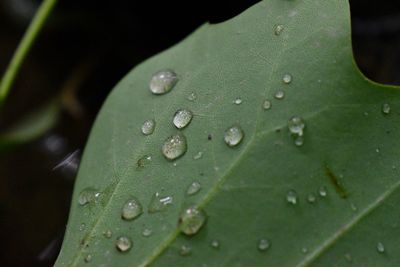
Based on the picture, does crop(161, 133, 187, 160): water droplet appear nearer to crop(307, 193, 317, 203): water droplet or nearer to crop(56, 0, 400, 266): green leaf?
crop(56, 0, 400, 266): green leaf

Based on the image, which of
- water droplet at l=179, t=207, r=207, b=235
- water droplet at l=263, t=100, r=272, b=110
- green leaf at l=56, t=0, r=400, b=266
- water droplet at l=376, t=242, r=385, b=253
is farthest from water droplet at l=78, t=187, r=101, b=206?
water droplet at l=376, t=242, r=385, b=253

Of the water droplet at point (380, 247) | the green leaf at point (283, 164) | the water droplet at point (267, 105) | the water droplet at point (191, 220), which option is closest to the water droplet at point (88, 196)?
the green leaf at point (283, 164)

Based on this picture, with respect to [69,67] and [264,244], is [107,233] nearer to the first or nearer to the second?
[264,244]

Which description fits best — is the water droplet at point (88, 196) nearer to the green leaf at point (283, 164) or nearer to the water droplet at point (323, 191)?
the green leaf at point (283, 164)

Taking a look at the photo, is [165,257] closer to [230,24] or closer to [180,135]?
[180,135]

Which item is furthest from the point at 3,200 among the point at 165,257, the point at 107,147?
the point at 165,257
